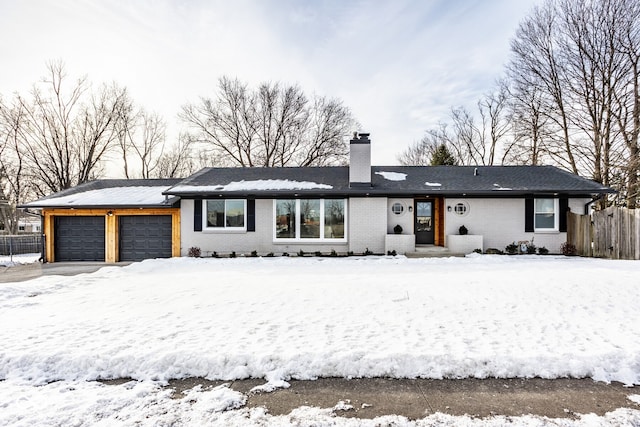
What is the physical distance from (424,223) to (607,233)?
5.97 metres

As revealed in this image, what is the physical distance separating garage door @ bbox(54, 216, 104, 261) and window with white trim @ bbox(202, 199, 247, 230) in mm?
4508

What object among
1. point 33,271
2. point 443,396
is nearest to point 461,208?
point 443,396

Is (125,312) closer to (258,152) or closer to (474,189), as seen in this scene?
(474,189)

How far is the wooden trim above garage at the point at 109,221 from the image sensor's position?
1220cm

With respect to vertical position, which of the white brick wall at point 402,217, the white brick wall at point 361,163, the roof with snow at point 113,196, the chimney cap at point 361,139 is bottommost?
the white brick wall at point 402,217

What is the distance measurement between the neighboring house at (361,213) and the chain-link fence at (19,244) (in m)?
11.2

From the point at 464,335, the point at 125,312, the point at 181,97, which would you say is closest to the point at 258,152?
the point at 181,97

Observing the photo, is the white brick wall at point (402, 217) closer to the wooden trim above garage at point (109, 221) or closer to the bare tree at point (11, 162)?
the wooden trim above garage at point (109, 221)

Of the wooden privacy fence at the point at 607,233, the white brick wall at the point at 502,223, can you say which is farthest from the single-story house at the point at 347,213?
the wooden privacy fence at the point at 607,233

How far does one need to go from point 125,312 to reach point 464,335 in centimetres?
536

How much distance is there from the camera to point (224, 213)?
12.1 meters

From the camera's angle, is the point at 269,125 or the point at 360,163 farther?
the point at 269,125

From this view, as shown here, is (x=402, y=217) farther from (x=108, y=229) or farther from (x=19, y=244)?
(x=19, y=244)

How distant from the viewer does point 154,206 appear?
38.9 ft
